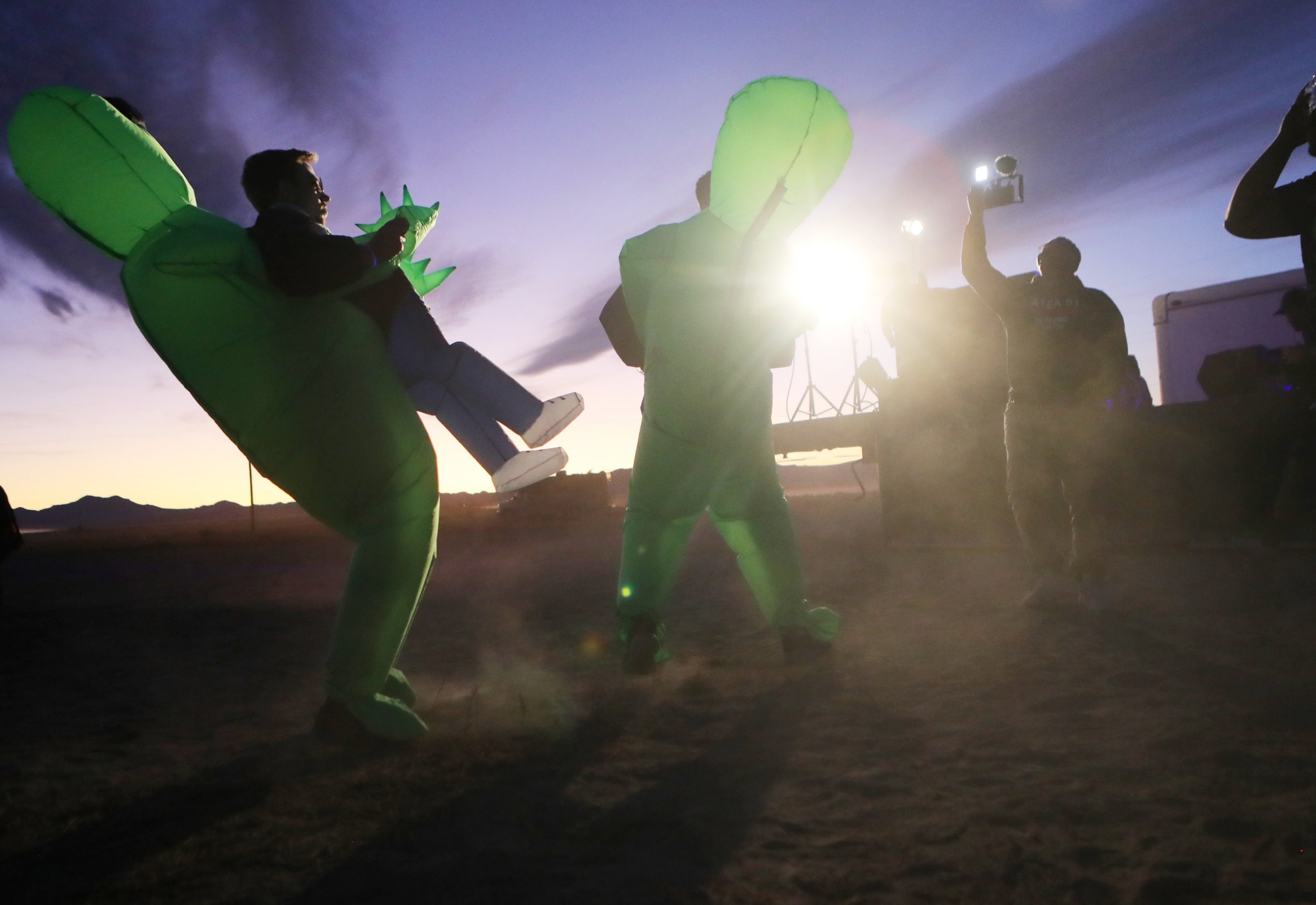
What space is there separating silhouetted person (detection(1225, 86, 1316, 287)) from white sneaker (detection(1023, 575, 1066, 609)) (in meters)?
1.48

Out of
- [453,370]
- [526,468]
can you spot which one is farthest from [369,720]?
[453,370]

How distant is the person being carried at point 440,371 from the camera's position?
207 cm

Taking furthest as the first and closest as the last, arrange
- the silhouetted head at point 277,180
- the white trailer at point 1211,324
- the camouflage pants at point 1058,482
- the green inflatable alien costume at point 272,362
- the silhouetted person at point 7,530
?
1. the white trailer at point 1211,324
2. the silhouetted person at point 7,530
3. the camouflage pants at point 1058,482
4. the silhouetted head at point 277,180
5. the green inflatable alien costume at point 272,362

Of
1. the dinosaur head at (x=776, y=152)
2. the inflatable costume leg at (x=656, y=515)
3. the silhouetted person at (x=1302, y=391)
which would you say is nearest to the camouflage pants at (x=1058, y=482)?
the silhouetted person at (x=1302, y=391)

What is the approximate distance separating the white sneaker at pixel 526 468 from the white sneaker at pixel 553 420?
0.12 feet

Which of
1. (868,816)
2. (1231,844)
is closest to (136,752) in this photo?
(868,816)

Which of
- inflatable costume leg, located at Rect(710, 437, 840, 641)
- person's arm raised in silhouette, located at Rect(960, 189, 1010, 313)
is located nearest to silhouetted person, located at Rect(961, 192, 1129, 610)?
person's arm raised in silhouette, located at Rect(960, 189, 1010, 313)

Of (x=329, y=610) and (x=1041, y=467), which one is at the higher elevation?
(x=1041, y=467)

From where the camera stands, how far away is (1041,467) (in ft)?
10.7

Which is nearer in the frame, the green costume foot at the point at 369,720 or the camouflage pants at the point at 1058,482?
the green costume foot at the point at 369,720

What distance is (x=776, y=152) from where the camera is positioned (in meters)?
2.49

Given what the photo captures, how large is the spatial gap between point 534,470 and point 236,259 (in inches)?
36.9

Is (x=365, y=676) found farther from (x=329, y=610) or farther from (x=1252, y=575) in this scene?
(x=1252, y=575)

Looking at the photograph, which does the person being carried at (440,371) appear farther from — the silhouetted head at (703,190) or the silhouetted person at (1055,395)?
the silhouetted person at (1055,395)
